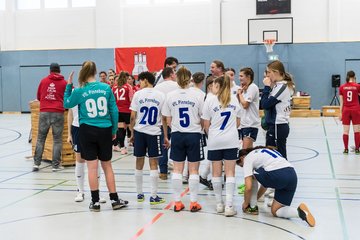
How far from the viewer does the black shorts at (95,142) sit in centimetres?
609

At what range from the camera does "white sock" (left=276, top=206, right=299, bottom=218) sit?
226 inches

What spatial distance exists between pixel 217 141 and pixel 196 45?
17.8m

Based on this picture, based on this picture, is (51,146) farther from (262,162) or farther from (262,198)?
(262,162)

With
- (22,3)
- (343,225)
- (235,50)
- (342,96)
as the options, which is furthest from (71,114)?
(22,3)

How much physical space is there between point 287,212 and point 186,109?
72.0 inches

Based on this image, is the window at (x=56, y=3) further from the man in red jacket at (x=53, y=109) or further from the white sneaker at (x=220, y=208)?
the white sneaker at (x=220, y=208)

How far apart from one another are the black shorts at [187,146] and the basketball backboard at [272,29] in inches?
670

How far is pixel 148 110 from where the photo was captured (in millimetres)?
6594

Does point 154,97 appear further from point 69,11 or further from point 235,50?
point 69,11

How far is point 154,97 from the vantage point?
661 cm

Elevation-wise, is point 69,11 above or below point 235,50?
above

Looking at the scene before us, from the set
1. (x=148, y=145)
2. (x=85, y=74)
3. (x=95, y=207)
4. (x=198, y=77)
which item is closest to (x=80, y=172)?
(x=95, y=207)

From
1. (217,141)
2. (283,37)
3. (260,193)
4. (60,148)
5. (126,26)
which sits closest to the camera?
(217,141)

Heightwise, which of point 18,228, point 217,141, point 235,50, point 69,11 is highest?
point 69,11
